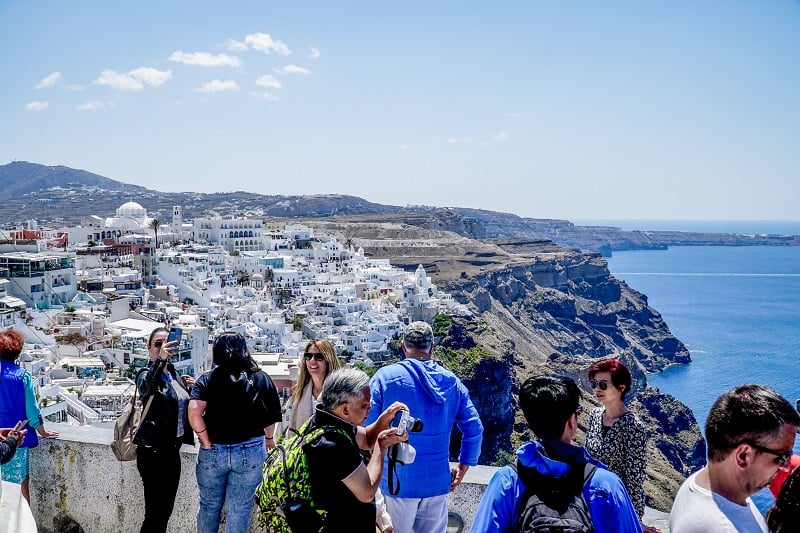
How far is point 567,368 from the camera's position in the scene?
51.2m

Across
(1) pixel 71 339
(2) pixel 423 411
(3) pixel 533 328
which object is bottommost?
(3) pixel 533 328

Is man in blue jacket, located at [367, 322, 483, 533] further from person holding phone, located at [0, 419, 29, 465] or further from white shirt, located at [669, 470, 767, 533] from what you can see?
person holding phone, located at [0, 419, 29, 465]

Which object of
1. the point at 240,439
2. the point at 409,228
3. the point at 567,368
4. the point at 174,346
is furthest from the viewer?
the point at 409,228

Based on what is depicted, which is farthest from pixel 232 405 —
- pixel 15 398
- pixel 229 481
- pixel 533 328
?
pixel 533 328

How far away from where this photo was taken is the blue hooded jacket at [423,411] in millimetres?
3000

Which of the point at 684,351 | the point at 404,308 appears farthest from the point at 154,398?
the point at 684,351

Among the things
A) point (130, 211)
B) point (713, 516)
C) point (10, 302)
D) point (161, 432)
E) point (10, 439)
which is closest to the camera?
point (713, 516)

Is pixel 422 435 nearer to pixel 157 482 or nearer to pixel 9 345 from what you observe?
pixel 157 482

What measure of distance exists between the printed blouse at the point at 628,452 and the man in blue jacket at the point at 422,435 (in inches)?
23.7

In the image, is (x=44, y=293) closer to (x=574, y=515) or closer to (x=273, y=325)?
(x=273, y=325)

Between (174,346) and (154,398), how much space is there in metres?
0.27

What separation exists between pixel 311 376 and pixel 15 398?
5.02 feet

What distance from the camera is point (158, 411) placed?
3.32 meters

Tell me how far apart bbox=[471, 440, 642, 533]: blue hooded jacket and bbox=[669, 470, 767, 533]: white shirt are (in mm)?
147
